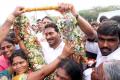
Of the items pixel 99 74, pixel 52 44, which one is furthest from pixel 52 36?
pixel 99 74

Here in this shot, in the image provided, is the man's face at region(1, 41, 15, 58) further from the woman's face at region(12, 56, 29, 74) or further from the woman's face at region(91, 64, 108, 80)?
the woman's face at region(91, 64, 108, 80)

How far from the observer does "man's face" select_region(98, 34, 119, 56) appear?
10.1ft

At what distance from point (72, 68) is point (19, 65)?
875mm

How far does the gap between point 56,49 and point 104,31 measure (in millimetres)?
692

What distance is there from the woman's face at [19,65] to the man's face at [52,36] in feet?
1.17

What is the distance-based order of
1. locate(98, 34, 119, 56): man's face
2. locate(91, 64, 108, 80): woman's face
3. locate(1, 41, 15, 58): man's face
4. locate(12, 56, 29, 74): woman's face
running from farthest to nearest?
locate(1, 41, 15, 58): man's face < locate(12, 56, 29, 74): woman's face < locate(98, 34, 119, 56): man's face < locate(91, 64, 108, 80): woman's face

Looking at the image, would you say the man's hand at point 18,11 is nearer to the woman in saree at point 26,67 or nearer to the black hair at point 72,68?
the woman in saree at point 26,67

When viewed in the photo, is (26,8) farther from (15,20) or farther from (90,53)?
(90,53)

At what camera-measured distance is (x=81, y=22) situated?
11.2 ft

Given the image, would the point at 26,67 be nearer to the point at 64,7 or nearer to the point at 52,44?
the point at 52,44

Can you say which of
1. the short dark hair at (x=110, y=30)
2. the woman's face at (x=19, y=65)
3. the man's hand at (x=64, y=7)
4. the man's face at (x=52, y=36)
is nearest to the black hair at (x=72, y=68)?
the short dark hair at (x=110, y=30)

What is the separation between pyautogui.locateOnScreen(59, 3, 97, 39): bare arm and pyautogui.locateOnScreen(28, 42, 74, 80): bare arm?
43 cm

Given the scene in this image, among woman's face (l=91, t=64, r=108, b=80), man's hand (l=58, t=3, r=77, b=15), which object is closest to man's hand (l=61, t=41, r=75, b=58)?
man's hand (l=58, t=3, r=77, b=15)

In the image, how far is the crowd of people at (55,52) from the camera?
295 centimetres
